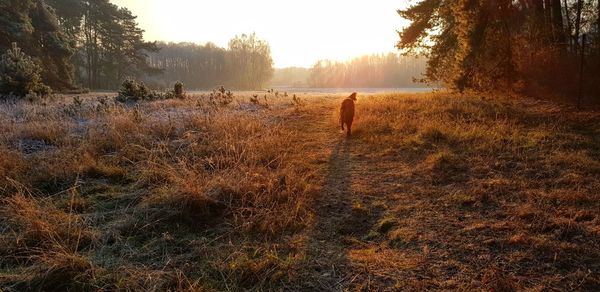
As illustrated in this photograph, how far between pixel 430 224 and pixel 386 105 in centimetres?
1067

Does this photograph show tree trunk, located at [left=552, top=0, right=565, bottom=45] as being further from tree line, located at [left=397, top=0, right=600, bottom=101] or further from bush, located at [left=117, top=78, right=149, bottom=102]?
bush, located at [left=117, top=78, right=149, bottom=102]

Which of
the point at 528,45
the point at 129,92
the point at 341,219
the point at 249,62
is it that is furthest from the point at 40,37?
the point at 249,62

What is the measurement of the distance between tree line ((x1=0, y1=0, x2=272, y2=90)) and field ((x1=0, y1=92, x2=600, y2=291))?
15.3m

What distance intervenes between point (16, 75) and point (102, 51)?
114 ft

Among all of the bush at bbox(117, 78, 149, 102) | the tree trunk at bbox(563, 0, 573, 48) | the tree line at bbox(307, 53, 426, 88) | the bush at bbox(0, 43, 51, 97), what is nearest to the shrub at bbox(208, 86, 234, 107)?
the bush at bbox(117, 78, 149, 102)

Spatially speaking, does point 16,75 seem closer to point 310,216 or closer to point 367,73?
point 310,216

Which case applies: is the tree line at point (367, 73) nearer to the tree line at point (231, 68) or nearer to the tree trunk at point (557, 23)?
the tree line at point (231, 68)

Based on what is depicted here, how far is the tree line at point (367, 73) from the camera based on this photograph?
107000 millimetres

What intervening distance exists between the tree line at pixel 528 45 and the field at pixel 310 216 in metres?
4.92

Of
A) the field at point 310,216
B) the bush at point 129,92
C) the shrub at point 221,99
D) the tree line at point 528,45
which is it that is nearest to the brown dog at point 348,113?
the field at point 310,216

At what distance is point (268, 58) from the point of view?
83.8 metres

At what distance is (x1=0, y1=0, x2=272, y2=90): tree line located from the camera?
1040 inches

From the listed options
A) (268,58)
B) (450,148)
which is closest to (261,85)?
(268,58)

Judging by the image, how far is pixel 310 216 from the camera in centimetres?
457
